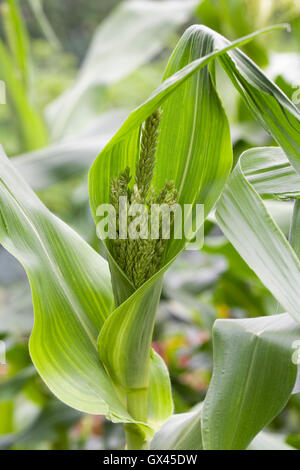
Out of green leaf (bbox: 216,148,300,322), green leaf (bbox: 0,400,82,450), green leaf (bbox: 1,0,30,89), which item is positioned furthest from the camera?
green leaf (bbox: 1,0,30,89)

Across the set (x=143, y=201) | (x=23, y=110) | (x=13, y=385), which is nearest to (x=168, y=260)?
(x=143, y=201)

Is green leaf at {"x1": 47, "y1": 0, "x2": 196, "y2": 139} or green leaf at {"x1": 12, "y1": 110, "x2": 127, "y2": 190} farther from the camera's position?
green leaf at {"x1": 47, "y1": 0, "x2": 196, "y2": 139}

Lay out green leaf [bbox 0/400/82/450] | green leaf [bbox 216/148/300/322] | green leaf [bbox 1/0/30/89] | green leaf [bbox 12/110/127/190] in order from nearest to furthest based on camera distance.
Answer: green leaf [bbox 216/148/300/322] < green leaf [bbox 12/110/127/190] < green leaf [bbox 0/400/82/450] < green leaf [bbox 1/0/30/89]

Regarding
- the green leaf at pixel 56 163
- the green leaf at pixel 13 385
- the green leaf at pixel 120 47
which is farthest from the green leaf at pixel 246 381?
the green leaf at pixel 120 47

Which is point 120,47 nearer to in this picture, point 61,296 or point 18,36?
point 18,36

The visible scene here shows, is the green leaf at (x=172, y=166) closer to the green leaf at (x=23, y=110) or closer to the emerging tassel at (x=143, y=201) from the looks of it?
the emerging tassel at (x=143, y=201)

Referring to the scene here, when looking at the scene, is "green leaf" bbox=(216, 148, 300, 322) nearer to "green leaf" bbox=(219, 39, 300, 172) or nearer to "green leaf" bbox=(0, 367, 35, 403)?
"green leaf" bbox=(219, 39, 300, 172)

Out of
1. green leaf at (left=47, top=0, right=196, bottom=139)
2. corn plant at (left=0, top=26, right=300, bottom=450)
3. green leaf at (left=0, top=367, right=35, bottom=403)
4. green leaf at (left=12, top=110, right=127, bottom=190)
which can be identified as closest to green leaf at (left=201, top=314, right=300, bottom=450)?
corn plant at (left=0, top=26, right=300, bottom=450)

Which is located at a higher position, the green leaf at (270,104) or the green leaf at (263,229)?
the green leaf at (270,104)
